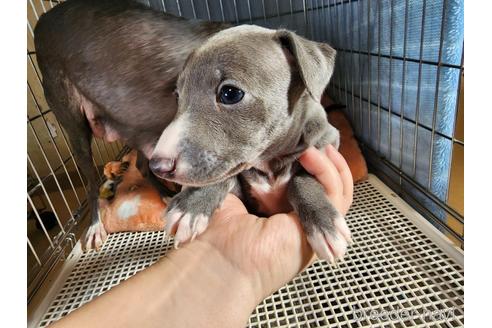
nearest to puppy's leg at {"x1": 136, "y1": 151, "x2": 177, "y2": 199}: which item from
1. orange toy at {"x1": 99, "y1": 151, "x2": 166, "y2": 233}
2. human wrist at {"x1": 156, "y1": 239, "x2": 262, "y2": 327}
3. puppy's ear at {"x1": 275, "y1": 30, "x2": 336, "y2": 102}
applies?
orange toy at {"x1": 99, "y1": 151, "x2": 166, "y2": 233}

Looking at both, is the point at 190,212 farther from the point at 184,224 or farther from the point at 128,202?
the point at 128,202

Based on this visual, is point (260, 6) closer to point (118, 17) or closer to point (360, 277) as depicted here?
point (118, 17)

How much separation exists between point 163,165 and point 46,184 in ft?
5.67

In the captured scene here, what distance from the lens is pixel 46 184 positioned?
235 cm

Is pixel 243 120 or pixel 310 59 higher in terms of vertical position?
pixel 310 59

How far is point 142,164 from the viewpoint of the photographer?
8.16 ft

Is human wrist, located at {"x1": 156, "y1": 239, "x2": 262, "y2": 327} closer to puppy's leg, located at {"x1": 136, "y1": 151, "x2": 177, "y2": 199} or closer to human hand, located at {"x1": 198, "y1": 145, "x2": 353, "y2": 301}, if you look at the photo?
human hand, located at {"x1": 198, "y1": 145, "x2": 353, "y2": 301}

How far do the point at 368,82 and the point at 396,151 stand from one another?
1.66ft

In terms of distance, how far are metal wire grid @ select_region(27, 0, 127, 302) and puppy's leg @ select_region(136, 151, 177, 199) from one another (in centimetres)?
41

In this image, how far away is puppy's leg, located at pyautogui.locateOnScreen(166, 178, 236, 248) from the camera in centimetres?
131

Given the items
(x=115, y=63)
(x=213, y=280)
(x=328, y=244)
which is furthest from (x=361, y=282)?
(x=115, y=63)

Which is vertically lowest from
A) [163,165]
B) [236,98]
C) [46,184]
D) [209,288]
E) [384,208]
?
[384,208]

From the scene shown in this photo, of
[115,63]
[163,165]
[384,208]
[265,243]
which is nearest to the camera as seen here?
[163,165]

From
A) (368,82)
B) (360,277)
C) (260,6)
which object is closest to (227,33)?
(360,277)
